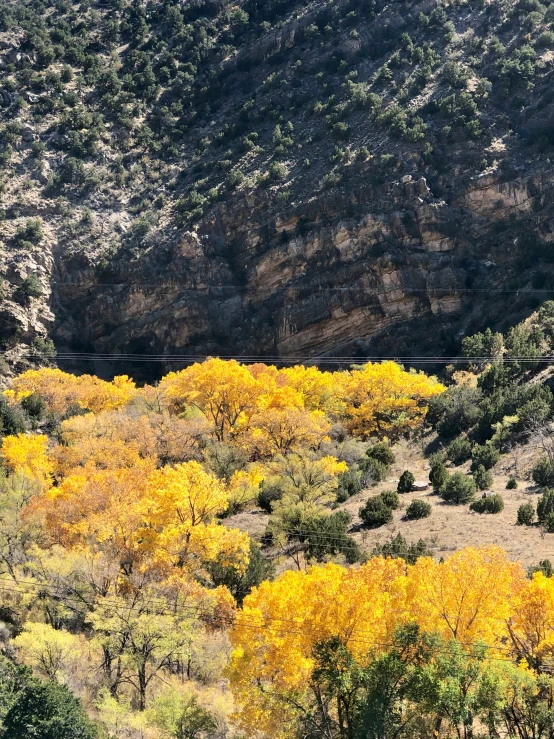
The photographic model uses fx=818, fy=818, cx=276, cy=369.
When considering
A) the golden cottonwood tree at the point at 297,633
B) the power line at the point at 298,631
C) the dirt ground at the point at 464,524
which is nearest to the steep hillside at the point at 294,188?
the dirt ground at the point at 464,524

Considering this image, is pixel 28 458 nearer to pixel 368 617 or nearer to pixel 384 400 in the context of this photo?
pixel 384 400

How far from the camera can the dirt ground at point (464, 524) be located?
33062mm

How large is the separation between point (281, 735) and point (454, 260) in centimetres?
6123

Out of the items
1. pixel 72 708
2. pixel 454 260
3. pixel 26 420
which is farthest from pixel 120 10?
pixel 72 708

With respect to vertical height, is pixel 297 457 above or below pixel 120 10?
below

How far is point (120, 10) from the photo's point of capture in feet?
389

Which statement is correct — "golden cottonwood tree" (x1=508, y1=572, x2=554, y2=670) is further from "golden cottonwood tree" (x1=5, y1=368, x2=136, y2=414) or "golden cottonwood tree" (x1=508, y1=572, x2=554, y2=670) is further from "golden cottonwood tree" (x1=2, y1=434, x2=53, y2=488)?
"golden cottonwood tree" (x1=5, y1=368, x2=136, y2=414)

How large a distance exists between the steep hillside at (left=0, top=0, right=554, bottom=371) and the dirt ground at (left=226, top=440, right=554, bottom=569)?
3107 cm

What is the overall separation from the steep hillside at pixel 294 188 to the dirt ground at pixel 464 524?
3107 centimetres

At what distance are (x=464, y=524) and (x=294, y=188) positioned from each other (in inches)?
2255

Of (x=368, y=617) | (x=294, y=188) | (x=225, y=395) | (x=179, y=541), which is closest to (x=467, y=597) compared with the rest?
(x=368, y=617)

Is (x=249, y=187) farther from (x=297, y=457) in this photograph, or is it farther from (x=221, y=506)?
(x=221, y=506)

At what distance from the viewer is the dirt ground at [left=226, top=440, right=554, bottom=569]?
108 ft

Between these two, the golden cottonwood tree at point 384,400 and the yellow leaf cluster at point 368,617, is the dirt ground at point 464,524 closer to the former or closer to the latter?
the yellow leaf cluster at point 368,617
